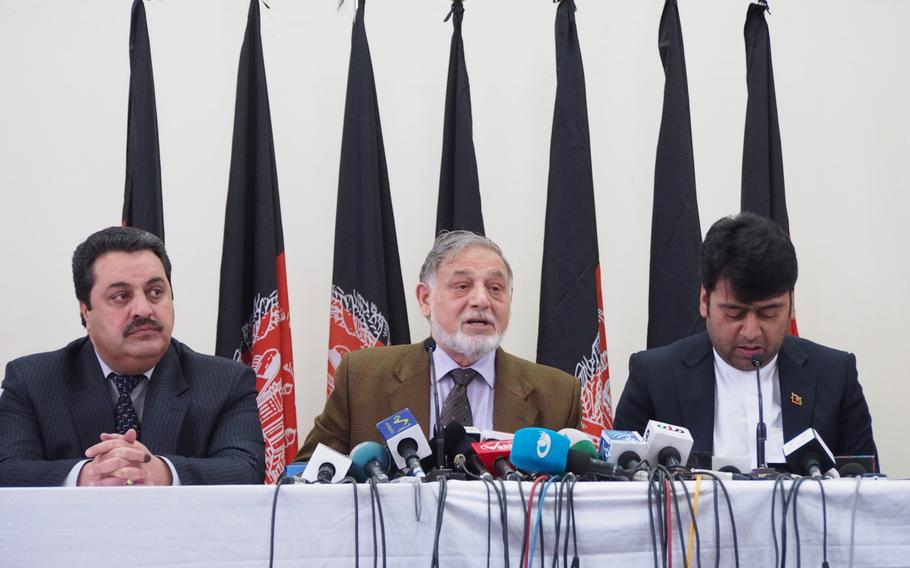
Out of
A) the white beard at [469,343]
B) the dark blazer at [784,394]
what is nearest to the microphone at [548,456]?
the dark blazer at [784,394]

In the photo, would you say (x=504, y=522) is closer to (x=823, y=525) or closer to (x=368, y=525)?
(x=368, y=525)

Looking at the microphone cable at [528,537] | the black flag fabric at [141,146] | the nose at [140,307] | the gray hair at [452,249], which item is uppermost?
the black flag fabric at [141,146]

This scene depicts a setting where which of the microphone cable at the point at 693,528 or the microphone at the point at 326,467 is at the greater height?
the microphone at the point at 326,467

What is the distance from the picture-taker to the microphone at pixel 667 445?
6.84 ft

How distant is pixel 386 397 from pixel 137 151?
1474mm

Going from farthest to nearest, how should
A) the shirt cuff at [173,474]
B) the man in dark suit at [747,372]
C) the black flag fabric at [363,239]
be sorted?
1. the black flag fabric at [363,239]
2. the man in dark suit at [747,372]
3. the shirt cuff at [173,474]

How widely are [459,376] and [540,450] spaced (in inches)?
43.3

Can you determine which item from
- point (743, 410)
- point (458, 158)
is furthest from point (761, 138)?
point (743, 410)

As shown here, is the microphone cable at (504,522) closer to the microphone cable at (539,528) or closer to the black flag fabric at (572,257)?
the microphone cable at (539,528)

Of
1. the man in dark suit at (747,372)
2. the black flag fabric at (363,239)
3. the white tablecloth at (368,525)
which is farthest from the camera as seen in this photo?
the black flag fabric at (363,239)

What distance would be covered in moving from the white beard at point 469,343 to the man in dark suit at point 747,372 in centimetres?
43

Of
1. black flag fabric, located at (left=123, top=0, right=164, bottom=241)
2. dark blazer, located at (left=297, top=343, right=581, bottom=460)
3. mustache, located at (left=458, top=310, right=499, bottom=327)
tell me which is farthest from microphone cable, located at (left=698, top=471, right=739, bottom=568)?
black flag fabric, located at (left=123, top=0, right=164, bottom=241)

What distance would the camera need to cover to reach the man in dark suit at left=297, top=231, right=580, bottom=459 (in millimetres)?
2961

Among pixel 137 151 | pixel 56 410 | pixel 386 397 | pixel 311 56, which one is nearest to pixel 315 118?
pixel 311 56
